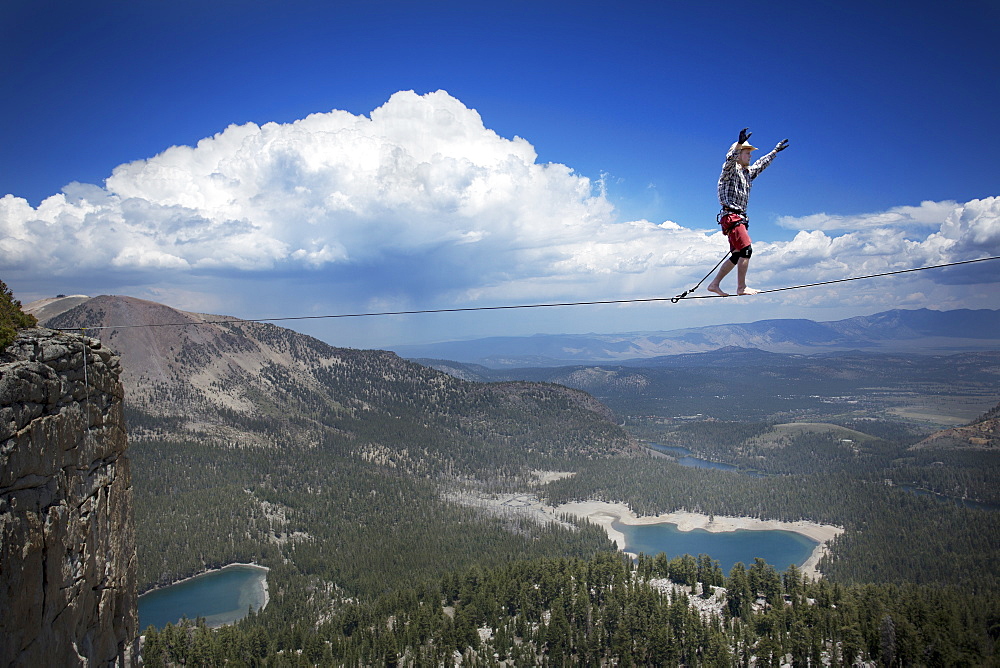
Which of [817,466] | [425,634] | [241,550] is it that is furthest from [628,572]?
Answer: [817,466]

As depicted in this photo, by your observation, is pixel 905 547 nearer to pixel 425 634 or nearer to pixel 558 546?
pixel 558 546

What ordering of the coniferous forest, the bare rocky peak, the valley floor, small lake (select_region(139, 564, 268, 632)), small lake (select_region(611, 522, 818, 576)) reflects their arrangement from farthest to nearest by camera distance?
the bare rocky peak
the valley floor
small lake (select_region(611, 522, 818, 576))
small lake (select_region(139, 564, 268, 632))
the coniferous forest

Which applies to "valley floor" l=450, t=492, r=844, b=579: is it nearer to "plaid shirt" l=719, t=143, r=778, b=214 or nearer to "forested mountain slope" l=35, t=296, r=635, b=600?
"forested mountain slope" l=35, t=296, r=635, b=600

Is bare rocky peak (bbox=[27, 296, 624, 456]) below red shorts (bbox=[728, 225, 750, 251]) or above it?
below

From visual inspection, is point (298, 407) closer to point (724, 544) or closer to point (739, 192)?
point (724, 544)

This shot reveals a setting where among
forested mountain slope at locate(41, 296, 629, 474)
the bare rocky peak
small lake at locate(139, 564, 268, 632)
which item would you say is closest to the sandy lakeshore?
forested mountain slope at locate(41, 296, 629, 474)

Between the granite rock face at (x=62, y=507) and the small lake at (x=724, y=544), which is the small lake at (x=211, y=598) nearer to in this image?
the small lake at (x=724, y=544)
